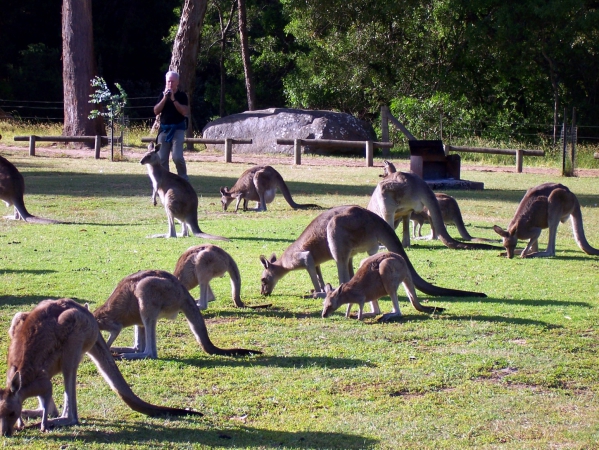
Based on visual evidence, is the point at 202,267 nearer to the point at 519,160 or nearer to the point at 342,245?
the point at 342,245

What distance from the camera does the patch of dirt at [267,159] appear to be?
23.8 m

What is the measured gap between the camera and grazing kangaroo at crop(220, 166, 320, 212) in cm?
1438

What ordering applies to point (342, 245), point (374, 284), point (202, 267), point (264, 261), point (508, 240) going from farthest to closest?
point (508, 240) → point (264, 261) → point (342, 245) → point (202, 267) → point (374, 284)

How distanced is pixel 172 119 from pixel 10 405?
10550 millimetres

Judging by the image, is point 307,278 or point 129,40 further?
point 129,40

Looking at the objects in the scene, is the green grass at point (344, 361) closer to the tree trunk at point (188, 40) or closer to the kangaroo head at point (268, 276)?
the kangaroo head at point (268, 276)

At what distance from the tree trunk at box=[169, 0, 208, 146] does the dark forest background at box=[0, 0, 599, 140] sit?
440 cm

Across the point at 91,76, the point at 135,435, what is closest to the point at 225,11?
the point at 91,76

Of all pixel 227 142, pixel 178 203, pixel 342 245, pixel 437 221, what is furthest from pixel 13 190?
pixel 227 142

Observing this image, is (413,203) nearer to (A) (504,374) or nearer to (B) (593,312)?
(B) (593,312)

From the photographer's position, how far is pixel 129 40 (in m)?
40.0

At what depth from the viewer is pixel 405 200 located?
33.2 feet

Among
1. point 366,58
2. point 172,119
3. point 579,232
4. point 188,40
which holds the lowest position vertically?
point 579,232

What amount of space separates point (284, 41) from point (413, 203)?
101ft
